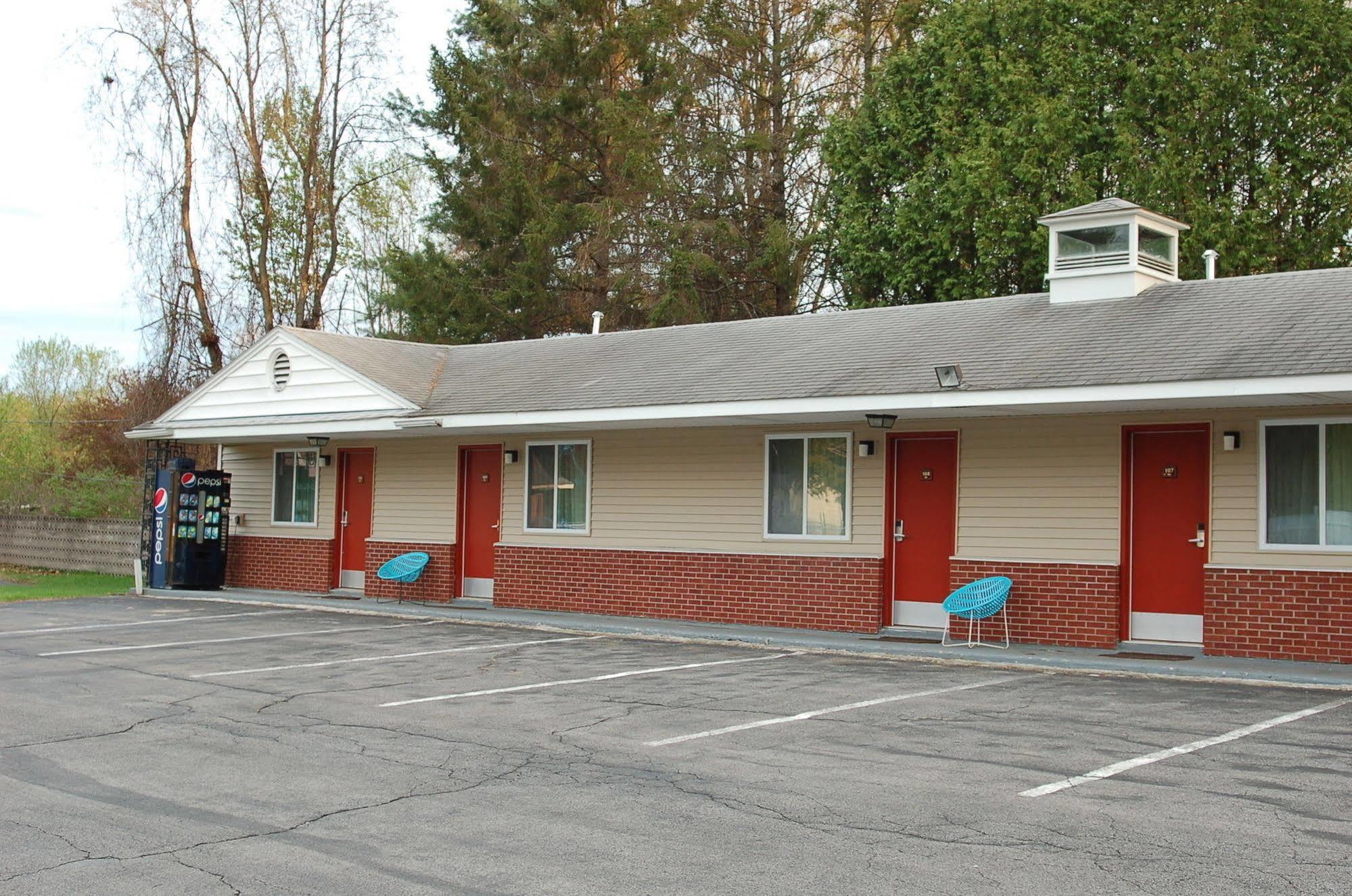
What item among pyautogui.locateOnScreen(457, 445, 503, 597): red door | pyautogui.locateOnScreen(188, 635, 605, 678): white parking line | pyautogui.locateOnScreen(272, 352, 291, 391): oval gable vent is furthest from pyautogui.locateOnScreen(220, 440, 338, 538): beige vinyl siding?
pyautogui.locateOnScreen(188, 635, 605, 678): white parking line

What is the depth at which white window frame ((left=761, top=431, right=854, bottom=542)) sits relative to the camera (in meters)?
15.9

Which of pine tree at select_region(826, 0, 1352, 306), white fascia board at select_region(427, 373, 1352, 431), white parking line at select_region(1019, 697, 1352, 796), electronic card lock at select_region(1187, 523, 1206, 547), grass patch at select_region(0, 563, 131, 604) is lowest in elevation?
grass patch at select_region(0, 563, 131, 604)

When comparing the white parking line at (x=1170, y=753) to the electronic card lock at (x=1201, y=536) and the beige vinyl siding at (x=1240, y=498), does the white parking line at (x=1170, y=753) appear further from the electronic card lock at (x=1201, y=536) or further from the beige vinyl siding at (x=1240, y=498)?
the electronic card lock at (x=1201, y=536)

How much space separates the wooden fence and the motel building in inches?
234

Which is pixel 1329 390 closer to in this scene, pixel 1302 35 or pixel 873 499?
pixel 873 499

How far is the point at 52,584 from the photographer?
24641 millimetres

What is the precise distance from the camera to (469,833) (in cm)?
654

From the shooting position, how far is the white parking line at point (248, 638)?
1413cm

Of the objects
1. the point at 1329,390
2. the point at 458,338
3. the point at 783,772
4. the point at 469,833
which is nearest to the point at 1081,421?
the point at 1329,390

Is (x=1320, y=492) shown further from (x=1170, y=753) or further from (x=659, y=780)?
(x=659, y=780)

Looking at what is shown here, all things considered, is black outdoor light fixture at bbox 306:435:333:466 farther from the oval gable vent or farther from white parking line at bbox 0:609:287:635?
white parking line at bbox 0:609:287:635

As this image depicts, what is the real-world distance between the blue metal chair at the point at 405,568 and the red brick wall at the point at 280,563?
2.06 meters

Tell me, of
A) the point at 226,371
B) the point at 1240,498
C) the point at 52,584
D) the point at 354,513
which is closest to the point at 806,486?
the point at 1240,498

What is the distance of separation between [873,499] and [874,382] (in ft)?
5.74
